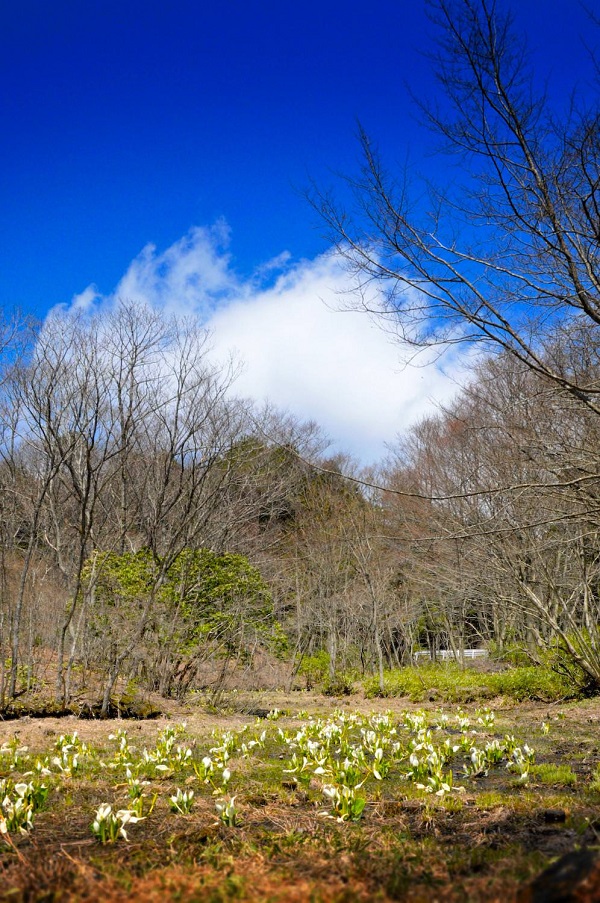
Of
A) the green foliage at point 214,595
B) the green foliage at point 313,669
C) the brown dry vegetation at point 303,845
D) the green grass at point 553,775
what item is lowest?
the green foliage at point 313,669

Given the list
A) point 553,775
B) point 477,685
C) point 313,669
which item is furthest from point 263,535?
point 553,775

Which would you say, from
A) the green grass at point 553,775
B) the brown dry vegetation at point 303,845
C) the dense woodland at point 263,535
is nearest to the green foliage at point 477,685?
the dense woodland at point 263,535

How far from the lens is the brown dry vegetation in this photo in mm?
1988

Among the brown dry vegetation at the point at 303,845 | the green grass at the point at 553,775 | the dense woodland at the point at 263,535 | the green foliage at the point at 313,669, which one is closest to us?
the brown dry vegetation at the point at 303,845

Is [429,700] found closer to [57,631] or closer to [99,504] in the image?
[57,631]

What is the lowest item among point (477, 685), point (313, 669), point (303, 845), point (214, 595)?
point (313, 669)

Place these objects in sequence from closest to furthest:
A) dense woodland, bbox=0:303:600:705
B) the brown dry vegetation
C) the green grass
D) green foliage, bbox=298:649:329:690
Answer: the brown dry vegetation
the green grass
dense woodland, bbox=0:303:600:705
green foliage, bbox=298:649:329:690

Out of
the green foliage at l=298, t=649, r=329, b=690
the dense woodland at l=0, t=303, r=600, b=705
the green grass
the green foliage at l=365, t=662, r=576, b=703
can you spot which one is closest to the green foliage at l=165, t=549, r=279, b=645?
the dense woodland at l=0, t=303, r=600, b=705

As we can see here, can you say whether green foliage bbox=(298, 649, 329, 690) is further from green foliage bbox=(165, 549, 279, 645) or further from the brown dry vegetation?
the brown dry vegetation

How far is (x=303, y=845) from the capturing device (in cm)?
292

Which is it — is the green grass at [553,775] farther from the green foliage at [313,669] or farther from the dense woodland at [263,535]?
the green foliage at [313,669]

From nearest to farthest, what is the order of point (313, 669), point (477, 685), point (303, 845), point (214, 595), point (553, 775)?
point (303, 845) < point (553, 775) < point (477, 685) < point (214, 595) < point (313, 669)

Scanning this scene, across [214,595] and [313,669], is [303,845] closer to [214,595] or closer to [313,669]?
[214,595]

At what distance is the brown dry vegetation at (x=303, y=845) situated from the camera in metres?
1.99
